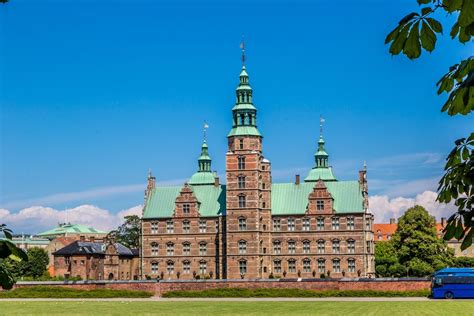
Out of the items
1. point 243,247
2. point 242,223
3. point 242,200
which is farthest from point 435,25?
point 243,247

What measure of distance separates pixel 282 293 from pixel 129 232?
192 ft

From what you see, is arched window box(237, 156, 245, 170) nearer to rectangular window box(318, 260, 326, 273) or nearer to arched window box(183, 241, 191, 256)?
arched window box(183, 241, 191, 256)

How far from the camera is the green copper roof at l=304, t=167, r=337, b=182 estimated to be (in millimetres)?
78794

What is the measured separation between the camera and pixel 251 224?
7006 centimetres

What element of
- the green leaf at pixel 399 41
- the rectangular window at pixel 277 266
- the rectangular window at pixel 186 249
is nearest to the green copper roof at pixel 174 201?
the rectangular window at pixel 186 249

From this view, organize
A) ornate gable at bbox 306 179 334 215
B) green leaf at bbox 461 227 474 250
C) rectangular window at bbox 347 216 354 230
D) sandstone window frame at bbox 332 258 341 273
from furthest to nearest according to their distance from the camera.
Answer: ornate gable at bbox 306 179 334 215
rectangular window at bbox 347 216 354 230
sandstone window frame at bbox 332 258 341 273
green leaf at bbox 461 227 474 250

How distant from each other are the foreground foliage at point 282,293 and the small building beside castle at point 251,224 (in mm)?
14412

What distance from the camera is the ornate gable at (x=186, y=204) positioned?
73625 millimetres

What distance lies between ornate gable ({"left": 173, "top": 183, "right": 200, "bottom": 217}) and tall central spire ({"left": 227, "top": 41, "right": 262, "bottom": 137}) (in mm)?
7549

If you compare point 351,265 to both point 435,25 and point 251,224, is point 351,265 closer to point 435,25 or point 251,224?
point 251,224

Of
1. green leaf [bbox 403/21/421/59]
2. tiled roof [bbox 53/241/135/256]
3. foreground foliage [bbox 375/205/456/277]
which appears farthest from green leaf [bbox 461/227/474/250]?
tiled roof [bbox 53/241/135/256]

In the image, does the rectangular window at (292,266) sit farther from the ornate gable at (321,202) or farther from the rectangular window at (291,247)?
the ornate gable at (321,202)

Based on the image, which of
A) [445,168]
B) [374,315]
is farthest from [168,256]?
[445,168]

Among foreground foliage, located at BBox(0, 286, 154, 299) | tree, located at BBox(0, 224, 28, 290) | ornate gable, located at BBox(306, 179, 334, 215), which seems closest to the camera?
tree, located at BBox(0, 224, 28, 290)
